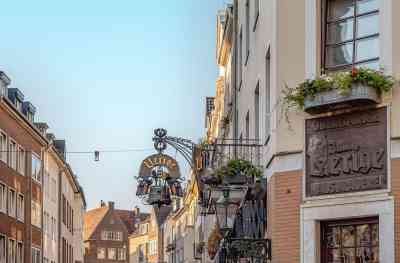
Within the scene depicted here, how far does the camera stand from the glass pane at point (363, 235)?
53.3 feet

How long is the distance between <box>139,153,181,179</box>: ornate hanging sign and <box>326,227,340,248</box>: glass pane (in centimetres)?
853

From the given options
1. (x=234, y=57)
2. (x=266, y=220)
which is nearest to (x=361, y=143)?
(x=266, y=220)

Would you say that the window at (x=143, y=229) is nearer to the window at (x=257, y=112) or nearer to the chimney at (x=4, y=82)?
the chimney at (x=4, y=82)

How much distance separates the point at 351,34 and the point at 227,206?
6339mm

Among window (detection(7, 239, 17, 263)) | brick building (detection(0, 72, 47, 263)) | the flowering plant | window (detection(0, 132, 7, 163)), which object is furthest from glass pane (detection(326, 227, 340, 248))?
window (detection(7, 239, 17, 263))

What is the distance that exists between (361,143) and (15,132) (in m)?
45.4

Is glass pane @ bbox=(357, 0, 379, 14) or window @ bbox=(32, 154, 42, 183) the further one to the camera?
window @ bbox=(32, 154, 42, 183)

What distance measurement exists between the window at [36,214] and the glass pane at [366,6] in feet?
159

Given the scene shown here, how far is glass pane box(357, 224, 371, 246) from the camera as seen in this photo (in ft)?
53.3

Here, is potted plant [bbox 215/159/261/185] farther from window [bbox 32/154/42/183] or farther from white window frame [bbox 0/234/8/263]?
window [bbox 32/154/42/183]

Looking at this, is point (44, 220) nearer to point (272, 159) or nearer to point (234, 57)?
point (234, 57)

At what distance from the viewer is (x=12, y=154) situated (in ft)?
192

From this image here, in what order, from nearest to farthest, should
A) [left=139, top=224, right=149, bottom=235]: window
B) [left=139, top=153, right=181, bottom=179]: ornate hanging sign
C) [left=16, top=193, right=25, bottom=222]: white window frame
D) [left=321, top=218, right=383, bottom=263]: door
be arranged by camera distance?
[left=321, top=218, right=383, bottom=263]: door
[left=139, top=153, right=181, bottom=179]: ornate hanging sign
[left=16, top=193, right=25, bottom=222]: white window frame
[left=139, top=224, right=149, bottom=235]: window

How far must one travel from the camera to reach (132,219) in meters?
159
